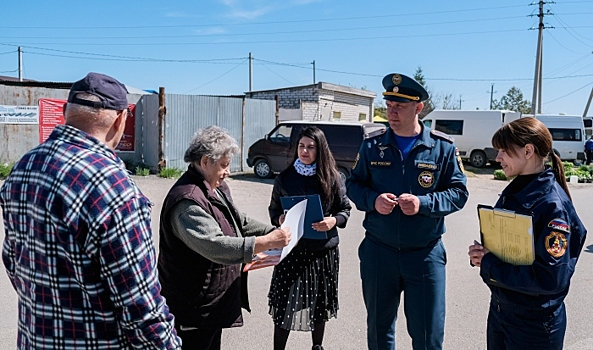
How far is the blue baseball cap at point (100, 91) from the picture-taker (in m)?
1.73

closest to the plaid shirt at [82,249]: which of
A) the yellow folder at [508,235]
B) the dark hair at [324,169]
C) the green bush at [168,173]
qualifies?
the yellow folder at [508,235]

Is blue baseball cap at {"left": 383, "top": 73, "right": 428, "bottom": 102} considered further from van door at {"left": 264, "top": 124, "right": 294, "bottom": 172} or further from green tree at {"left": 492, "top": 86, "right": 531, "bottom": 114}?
green tree at {"left": 492, "top": 86, "right": 531, "bottom": 114}

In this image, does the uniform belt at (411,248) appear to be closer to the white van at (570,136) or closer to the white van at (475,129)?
the white van at (475,129)

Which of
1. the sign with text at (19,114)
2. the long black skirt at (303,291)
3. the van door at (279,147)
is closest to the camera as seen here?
the long black skirt at (303,291)

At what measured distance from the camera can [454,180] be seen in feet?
10.3

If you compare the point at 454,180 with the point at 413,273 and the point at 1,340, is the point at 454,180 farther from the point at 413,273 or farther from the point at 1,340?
the point at 1,340

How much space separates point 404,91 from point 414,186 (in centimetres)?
61

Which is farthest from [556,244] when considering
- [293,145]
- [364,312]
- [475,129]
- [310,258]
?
[475,129]

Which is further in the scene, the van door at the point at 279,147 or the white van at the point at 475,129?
the white van at the point at 475,129

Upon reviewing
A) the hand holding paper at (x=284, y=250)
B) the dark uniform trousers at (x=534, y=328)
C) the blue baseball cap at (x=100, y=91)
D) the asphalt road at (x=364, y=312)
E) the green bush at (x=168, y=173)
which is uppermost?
the blue baseball cap at (x=100, y=91)

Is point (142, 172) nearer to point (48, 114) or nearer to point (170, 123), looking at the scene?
point (170, 123)

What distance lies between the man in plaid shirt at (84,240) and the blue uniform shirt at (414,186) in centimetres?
165

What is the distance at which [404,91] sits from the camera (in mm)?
3131

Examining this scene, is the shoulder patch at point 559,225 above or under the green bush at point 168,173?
above
